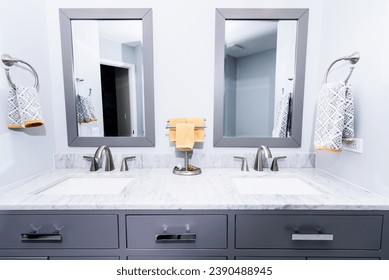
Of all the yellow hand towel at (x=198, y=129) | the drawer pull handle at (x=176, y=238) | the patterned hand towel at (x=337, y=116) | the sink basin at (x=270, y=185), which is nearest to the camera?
the drawer pull handle at (x=176, y=238)

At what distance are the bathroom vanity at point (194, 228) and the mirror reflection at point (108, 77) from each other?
643 mm

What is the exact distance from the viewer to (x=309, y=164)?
1410 millimetres

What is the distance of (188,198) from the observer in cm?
90

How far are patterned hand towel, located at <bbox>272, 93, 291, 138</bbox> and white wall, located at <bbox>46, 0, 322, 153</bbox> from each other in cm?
14

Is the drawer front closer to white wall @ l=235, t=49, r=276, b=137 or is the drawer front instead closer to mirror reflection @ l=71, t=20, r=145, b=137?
mirror reflection @ l=71, t=20, r=145, b=137

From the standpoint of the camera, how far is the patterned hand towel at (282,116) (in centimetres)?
139

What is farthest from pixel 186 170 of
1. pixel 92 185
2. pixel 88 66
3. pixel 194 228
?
pixel 88 66

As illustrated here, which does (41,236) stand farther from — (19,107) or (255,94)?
(255,94)

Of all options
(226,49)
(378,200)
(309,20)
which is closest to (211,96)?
(226,49)

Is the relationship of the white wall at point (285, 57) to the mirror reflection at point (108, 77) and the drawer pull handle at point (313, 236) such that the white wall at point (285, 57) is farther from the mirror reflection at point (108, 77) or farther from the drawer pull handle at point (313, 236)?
the mirror reflection at point (108, 77)

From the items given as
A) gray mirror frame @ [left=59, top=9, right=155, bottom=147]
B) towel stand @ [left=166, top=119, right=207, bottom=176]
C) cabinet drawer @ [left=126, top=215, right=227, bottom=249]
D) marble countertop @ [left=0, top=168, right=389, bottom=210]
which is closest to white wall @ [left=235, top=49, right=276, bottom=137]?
towel stand @ [left=166, top=119, right=207, bottom=176]

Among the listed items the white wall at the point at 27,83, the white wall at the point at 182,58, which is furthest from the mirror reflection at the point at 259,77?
the white wall at the point at 27,83

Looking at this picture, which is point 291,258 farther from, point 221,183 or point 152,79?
point 152,79

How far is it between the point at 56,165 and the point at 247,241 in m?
1.35
